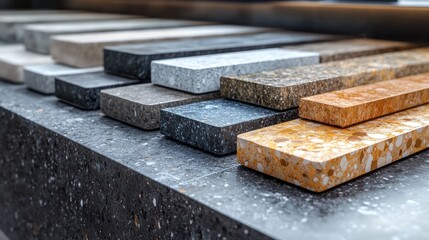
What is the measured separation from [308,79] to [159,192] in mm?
628

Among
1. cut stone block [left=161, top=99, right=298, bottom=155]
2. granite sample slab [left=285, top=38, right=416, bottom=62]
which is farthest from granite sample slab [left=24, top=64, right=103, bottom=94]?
granite sample slab [left=285, top=38, right=416, bottom=62]

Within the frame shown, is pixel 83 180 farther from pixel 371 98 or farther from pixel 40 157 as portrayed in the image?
pixel 371 98

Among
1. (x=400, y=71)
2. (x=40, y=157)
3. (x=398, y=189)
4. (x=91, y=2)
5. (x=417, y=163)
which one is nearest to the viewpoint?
(x=398, y=189)

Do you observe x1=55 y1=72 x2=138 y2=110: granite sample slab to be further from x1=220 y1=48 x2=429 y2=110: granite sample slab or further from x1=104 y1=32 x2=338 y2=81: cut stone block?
x1=220 y1=48 x2=429 y2=110: granite sample slab

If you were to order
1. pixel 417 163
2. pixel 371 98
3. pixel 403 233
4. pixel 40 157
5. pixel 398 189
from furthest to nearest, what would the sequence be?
pixel 40 157 → pixel 371 98 → pixel 417 163 → pixel 398 189 → pixel 403 233

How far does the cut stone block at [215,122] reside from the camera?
132 cm

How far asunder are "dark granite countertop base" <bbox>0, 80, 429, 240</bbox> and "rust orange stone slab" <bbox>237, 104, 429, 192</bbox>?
0.02 metres

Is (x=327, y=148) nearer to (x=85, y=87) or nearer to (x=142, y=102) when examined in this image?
(x=142, y=102)

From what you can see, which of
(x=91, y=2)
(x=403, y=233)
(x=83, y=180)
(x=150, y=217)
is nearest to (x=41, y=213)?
(x=83, y=180)

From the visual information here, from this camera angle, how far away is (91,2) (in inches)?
191

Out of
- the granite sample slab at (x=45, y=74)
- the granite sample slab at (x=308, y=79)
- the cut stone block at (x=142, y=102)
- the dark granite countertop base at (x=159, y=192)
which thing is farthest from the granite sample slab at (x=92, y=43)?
the granite sample slab at (x=308, y=79)

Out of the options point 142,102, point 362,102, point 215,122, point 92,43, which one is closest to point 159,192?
point 215,122

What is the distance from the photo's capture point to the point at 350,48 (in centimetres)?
219

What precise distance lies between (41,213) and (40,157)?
0.19 m
